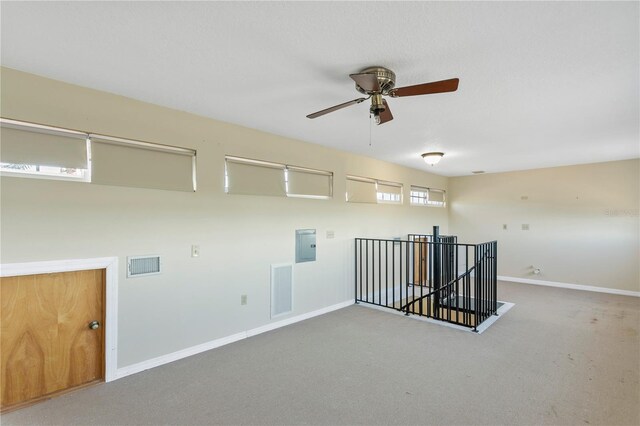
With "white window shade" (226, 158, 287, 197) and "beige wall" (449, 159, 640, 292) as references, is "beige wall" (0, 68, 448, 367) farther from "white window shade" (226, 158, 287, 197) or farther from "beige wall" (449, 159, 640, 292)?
"beige wall" (449, 159, 640, 292)

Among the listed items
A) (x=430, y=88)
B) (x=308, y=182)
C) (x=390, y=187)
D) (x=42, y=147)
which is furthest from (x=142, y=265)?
(x=390, y=187)

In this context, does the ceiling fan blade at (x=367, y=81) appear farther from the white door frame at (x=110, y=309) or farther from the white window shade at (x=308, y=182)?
the white door frame at (x=110, y=309)

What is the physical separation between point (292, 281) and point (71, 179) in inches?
106

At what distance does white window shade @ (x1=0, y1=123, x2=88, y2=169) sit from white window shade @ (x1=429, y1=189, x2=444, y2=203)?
6.91 meters

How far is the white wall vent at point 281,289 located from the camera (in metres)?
3.95

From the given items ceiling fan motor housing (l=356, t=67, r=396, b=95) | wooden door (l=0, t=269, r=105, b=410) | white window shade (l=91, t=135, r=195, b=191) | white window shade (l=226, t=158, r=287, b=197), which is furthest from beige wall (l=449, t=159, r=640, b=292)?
wooden door (l=0, t=269, r=105, b=410)

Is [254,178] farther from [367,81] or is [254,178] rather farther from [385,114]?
[367,81]

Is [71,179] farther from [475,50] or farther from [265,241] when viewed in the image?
[475,50]

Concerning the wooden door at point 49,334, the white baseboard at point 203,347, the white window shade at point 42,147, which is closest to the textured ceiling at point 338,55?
the white window shade at point 42,147

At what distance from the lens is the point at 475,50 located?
202 centimetres

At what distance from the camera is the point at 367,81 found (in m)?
2.14

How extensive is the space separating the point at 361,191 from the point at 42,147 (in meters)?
4.26

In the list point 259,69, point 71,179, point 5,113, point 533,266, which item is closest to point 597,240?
point 533,266

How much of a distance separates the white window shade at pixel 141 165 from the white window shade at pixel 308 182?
1.41m
